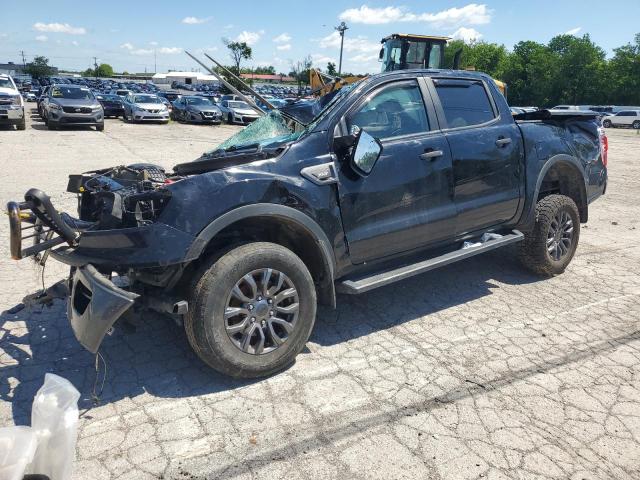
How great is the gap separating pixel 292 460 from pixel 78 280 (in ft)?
5.32

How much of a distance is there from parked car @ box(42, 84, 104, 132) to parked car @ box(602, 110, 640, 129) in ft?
120

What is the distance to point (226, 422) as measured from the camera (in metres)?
2.88

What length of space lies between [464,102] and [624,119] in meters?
42.7

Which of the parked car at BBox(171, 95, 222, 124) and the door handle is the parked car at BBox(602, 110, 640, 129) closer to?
the parked car at BBox(171, 95, 222, 124)

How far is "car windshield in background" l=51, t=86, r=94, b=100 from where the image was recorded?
1886cm

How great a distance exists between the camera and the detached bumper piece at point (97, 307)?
2.76 meters

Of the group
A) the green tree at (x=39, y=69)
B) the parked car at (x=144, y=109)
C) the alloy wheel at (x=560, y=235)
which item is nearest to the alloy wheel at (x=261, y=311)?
the alloy wheel at (x=560, y=235)

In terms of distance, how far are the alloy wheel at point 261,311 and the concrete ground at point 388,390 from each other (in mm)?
294

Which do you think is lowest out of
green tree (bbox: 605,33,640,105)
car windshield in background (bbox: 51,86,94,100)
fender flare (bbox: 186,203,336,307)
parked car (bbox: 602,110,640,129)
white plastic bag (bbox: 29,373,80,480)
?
white plastic bag (bbox: 29,373,80,480)

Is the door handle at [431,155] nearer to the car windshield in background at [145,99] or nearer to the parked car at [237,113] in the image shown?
the parked car at [237,113]

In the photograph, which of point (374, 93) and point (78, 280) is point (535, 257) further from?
point (78, 280)

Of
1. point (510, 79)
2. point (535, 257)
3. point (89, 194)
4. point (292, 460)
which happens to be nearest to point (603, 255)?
point (535, 257)

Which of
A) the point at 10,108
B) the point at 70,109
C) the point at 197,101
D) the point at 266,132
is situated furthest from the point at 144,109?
the point at 266,132

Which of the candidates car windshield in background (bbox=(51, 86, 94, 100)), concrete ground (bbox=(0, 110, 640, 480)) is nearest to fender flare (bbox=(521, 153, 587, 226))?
concrete ground (bbox=(0, 110, 640, 480))
